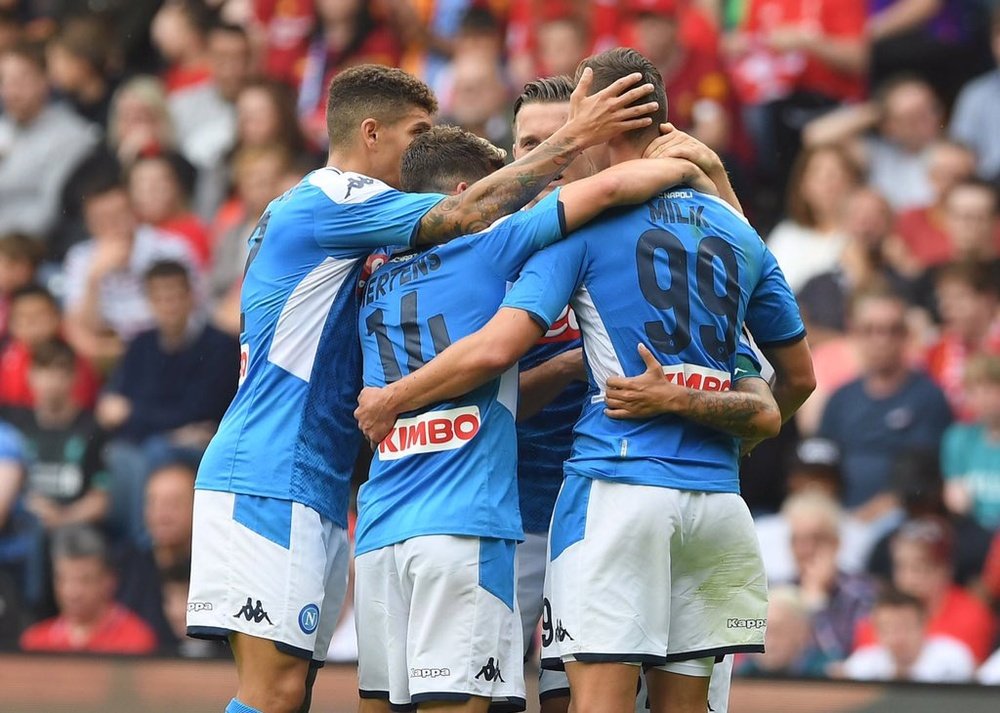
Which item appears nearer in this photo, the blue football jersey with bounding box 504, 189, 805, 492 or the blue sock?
the blue football jersey with bounding box 504, 189, 805, 492

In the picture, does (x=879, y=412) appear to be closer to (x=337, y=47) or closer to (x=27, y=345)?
(x=337, y=47)

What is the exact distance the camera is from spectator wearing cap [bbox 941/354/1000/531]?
26.2ft

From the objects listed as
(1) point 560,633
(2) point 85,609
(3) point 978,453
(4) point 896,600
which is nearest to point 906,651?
(4) point 896,600

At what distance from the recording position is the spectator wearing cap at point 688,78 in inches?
358

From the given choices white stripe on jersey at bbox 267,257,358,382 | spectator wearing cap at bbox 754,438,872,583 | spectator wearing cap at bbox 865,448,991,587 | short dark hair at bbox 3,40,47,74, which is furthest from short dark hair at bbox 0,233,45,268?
white stripe on jersey at bbox 267,257,358,382

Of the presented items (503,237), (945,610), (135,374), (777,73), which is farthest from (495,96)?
Answer: (503,237)

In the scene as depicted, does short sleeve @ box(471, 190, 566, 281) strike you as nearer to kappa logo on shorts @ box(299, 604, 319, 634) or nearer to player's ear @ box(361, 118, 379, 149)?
player's ear @ box(361, 118, 379, 149)

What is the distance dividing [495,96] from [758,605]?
549cm

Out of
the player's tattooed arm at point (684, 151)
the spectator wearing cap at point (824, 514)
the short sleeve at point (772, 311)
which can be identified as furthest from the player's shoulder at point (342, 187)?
the spectator wearing cap at point (824, 514)

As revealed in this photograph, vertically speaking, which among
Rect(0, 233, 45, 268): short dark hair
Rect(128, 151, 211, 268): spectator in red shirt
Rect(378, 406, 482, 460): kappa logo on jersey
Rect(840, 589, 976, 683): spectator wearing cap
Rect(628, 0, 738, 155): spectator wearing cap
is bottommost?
Rect(840, 589, 976, 683): spectator wearing cap

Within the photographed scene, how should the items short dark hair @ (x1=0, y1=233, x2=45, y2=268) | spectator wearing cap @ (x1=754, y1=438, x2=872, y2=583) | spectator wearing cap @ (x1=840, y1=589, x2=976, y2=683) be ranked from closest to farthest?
spectator wearing cap @ (x1=840, y1=589, x2=976, y2=683) → spectator wearing cap @ (x1=754, y1=438, x2=872, y2=583) → short dark hair @ (x1=0, y1=233, x2=45, y2=268)

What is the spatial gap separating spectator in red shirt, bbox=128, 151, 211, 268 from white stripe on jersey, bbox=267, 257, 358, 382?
17.6ft

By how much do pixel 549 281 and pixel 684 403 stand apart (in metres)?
0.51

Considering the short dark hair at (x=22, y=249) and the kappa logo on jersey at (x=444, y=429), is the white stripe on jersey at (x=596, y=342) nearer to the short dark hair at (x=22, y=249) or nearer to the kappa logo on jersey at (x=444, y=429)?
the kappa logo on jersey at (x=444, y=429)
